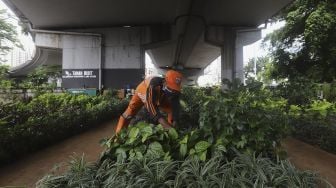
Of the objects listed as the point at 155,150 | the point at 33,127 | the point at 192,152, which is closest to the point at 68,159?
the point at 33,127

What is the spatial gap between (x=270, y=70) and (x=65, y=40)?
14.8 meters

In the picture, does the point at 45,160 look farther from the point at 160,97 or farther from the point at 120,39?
the point at 120,39

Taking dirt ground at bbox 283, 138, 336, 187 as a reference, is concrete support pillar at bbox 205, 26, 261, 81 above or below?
above

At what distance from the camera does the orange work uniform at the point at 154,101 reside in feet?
15.6

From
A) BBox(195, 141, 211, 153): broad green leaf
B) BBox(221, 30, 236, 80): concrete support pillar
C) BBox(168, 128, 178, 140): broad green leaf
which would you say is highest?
BBox(221, 30, 236, 80): concrete support pillar

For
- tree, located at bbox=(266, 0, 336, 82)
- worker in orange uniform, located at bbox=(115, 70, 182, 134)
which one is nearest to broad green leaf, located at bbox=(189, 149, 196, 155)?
worker in orange uniform, located at bbox=(115, 70, 182, 134)

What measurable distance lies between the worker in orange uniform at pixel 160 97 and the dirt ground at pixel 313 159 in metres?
1.83

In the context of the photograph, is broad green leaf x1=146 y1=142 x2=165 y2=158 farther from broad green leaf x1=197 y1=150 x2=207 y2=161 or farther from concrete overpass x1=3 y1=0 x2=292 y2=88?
concrete overpass x1=3 y1=0 x2=292 y2=88

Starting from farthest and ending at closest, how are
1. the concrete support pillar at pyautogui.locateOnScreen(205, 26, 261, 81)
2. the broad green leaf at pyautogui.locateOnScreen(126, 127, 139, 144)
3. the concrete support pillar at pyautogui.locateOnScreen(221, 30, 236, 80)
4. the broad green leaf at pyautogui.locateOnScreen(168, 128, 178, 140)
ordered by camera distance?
1. the concrete support pillar at pyautogui.locateOnScreen(221, 30, 236, 80)
2. the concrete support pillar at pyautogui.locateOnScreen(205, 26, 261, 81)
3. the broad green leaf at pyautogui.locateOnScreen(168, 128, 178, 140)
4. the broad green leaf at pyautogui.locateOnScreen(126, 127, 139, 144)

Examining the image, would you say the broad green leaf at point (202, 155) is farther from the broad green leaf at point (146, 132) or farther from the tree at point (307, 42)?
the tree at point (307, 42)

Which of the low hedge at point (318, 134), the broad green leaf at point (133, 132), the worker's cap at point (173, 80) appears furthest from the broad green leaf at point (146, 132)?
the low hedge at point (318, 134)

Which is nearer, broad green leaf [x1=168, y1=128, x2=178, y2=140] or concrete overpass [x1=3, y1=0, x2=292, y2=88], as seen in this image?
broad green leaf [x1=168, y1=128, x2=178, y2=140]

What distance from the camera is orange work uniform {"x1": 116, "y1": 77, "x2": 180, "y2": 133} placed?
15.6 feet

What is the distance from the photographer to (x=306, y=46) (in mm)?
23922
